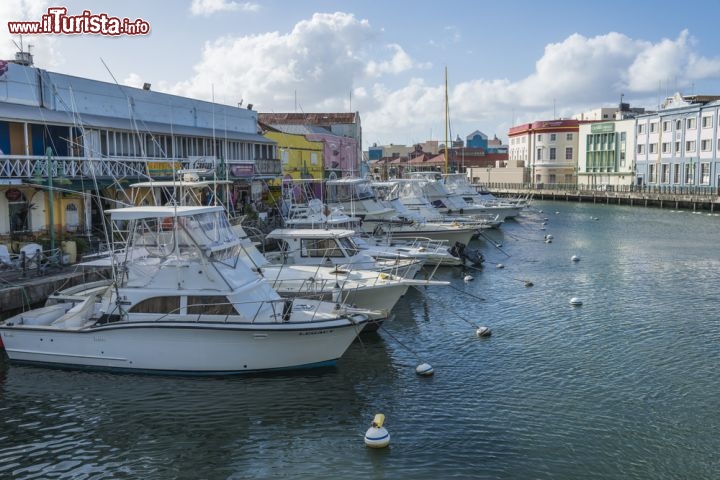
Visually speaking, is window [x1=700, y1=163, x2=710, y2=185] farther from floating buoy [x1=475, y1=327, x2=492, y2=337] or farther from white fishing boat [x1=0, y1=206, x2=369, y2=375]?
white fishing boat [x1=0, y1=206, x2=369, y2=375]

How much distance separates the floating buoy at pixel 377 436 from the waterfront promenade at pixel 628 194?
219 feet

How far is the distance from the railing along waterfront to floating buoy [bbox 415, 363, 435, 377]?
205 feet

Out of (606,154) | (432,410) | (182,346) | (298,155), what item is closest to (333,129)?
(298,155)

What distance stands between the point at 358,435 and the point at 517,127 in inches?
4395

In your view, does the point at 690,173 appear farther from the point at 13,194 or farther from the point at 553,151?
the point at 13,194

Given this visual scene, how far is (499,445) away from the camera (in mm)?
13969

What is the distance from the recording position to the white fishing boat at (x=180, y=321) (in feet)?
56.3

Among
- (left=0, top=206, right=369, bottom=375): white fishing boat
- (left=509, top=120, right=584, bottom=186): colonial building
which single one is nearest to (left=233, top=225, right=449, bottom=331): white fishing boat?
(left=0, top=206, right=369, bottom=375): white fishing boat

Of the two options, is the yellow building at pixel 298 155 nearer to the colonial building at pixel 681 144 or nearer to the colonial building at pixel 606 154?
the colonial building at pixel 681 144

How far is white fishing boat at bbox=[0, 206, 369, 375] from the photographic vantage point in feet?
56.3

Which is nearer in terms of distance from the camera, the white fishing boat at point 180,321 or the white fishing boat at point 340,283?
the white fishing boat at point 180,321

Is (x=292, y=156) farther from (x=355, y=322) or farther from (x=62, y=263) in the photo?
(x=355, y=322)

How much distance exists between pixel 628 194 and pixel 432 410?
7493 centimetres

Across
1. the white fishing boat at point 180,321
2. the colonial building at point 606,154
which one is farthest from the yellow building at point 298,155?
the colonial building at point 606,154
